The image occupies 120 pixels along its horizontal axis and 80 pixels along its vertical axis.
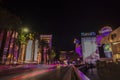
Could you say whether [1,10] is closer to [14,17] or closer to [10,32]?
[14,17]

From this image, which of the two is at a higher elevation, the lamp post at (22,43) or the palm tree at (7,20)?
the palm tree at (7,20)

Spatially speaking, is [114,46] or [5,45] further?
[114,46]

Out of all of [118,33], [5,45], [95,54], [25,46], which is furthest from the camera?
[95,54]

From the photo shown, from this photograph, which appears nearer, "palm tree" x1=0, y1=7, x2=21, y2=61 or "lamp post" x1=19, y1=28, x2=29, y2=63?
"palm tree" x1=0, y1=7, x2=21, y2=61

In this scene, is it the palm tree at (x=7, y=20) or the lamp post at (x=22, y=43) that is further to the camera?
the lamp post at (x=22, y=43)

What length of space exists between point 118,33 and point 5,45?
173ft

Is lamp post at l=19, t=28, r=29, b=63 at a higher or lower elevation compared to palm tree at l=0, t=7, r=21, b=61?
lower

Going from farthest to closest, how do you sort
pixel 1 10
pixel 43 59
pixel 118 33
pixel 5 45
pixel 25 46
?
pixel 43 59 < pixel 25 46 < pixel 118 33 < pixel 5 45 < pixel 1 10

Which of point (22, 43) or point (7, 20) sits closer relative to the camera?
point (7, 20)

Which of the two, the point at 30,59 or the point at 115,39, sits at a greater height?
the point at 115,39

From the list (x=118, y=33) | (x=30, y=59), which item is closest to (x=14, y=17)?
(x=30, y=59)

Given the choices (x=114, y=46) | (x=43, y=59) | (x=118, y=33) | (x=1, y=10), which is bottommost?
(x=43, y=59)

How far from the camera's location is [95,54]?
647 feet

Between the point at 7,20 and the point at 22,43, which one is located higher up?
the point at 7,20
